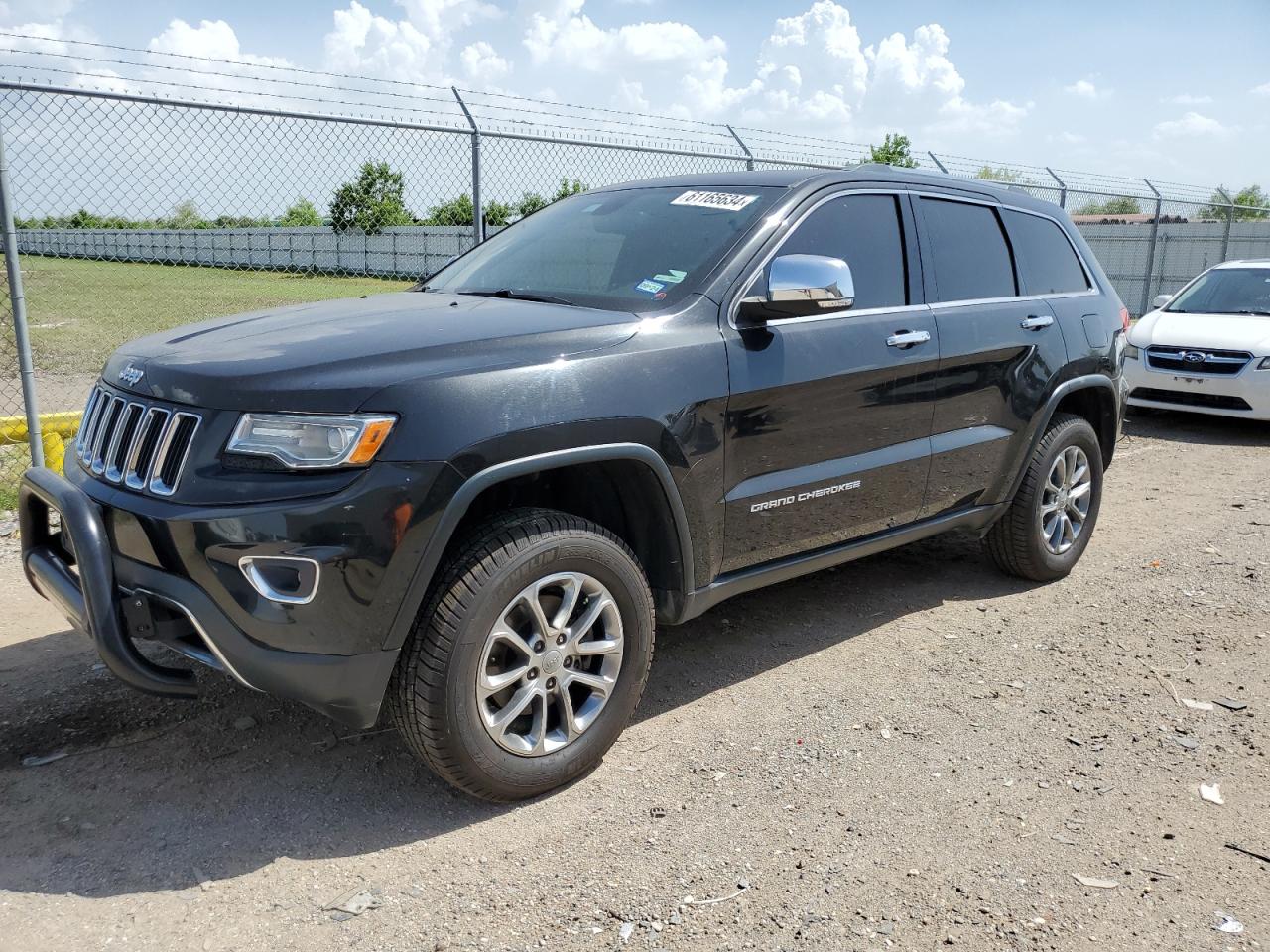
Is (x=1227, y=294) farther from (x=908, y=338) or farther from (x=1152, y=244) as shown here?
(x=908, y=338)

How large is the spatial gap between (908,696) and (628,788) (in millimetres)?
1254

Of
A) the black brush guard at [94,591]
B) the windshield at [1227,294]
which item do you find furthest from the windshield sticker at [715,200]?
the windshield at [1227,294]

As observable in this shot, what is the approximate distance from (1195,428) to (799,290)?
823cm

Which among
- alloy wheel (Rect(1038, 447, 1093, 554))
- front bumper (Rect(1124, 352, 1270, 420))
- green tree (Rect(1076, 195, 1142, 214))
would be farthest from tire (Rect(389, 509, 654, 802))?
green tree (Rect(1076, 195, 1142, 214))

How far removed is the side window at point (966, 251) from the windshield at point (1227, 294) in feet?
22.4

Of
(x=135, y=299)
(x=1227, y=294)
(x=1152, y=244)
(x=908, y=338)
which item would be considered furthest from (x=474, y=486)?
(x=135, y=299)

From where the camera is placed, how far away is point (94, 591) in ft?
9.36

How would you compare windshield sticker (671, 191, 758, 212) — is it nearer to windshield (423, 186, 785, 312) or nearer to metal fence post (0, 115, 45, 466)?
windshield (423, 186, 785, 312)

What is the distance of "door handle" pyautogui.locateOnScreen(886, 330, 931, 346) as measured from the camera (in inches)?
161

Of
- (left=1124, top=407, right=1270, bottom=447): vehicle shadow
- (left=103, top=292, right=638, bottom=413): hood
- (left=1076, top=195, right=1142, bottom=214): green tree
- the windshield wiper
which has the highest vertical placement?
(left=1076, top=195, right=1142, bottom=214): green tree

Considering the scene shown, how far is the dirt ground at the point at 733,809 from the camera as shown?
2.66 m

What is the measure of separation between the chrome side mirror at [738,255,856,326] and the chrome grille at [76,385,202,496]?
5.84ft

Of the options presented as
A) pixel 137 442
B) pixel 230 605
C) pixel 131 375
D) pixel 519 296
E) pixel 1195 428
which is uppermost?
pixel 519 296

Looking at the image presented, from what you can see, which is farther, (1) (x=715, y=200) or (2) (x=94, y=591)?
(1) (x=715, y=200)
